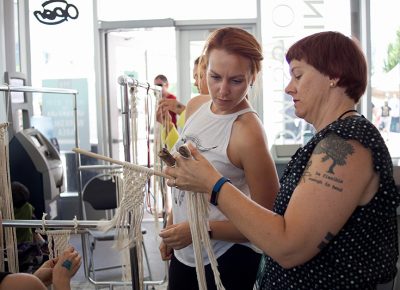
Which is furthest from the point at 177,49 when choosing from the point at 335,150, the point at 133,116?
the point at 335,150

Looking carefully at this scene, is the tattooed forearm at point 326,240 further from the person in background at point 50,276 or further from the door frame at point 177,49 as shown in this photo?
the door frame at point 177,49

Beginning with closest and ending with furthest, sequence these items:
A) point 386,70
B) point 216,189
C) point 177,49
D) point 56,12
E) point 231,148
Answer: point 216,189, point 231,148, point 386,70, point 56,12, point 177,49

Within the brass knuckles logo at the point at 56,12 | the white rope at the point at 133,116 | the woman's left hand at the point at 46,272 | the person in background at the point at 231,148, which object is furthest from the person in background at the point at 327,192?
the brass knuckles logo at the point at 56,12

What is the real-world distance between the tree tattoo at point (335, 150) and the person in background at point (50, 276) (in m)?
1.13

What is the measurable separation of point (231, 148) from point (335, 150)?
0.46 m

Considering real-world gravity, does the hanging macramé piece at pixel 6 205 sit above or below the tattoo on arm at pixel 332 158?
below

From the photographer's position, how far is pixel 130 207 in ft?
4.29

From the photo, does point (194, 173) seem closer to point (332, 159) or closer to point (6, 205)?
point (332, 159)

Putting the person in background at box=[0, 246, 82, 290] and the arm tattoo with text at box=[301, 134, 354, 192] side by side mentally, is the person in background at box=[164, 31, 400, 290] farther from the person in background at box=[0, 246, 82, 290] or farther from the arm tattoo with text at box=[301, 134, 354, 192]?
the person in background at box=[0, 246, 82, 290]

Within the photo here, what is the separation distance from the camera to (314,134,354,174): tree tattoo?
923 mm

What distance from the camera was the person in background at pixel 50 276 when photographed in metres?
1.65

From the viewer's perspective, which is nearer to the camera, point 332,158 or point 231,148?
point 332,158

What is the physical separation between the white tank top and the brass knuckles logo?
13.9 ft

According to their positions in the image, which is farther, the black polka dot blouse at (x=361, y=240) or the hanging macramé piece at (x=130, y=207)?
the hanging macramé piece at (x=130, y=207)
